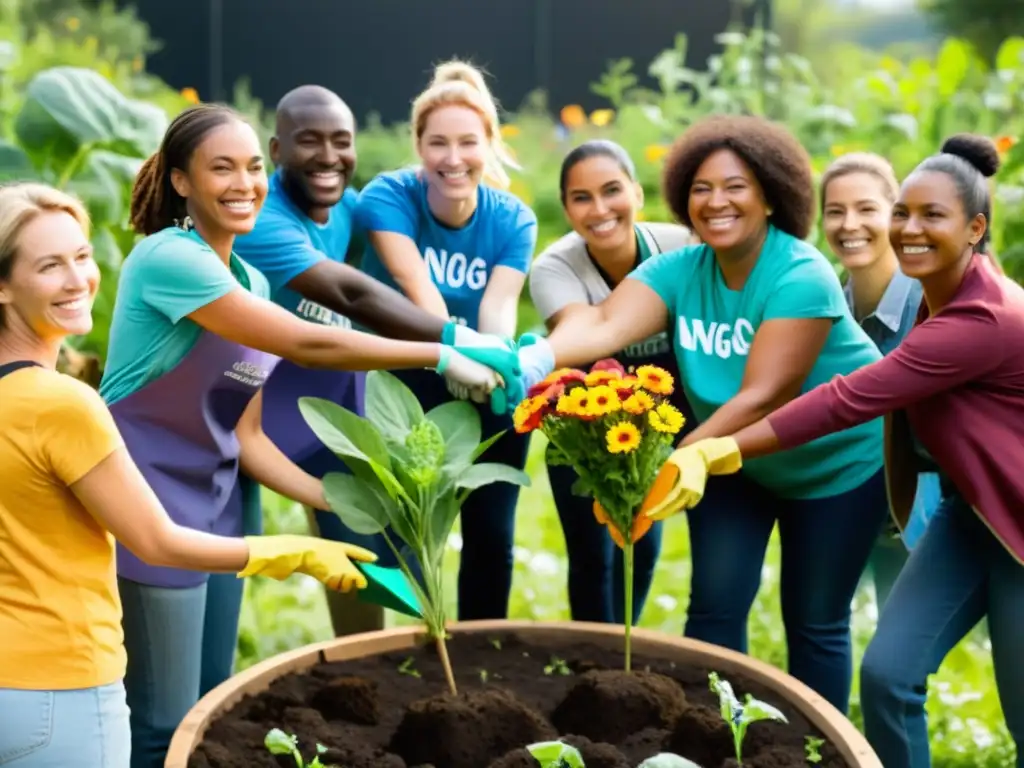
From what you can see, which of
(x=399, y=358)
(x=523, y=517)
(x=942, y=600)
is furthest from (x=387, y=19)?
(x=942, y=600)

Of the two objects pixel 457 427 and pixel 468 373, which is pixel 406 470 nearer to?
pixel 457 427

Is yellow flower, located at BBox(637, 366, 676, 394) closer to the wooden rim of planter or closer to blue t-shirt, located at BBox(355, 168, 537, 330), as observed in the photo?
the wooden rim of planter

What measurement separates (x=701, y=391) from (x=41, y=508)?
1410mm

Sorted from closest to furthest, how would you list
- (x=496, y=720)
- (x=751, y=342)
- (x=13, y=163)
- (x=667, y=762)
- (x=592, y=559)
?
(x=667, y=762), (x=496, y=720), (x=751, y=342), (x=592, y=559), (x=13, y=163)

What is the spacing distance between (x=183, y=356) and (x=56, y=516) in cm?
64

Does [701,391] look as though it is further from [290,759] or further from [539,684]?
[290,759]

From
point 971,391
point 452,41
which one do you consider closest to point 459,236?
point 971,391

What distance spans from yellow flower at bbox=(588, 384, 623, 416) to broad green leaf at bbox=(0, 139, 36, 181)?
2.41m

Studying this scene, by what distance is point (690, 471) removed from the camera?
2.52 meters

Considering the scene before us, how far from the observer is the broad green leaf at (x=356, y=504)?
2666 millimetres

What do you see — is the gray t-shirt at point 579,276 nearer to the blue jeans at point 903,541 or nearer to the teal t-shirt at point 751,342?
the teal t-shirt at point 751,342

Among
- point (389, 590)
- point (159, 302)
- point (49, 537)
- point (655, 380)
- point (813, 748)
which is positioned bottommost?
point (813, 748)

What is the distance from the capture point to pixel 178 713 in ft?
8.48

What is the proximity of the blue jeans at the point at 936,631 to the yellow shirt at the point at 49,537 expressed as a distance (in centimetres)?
135
